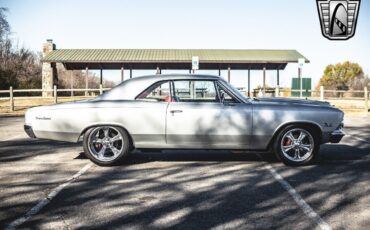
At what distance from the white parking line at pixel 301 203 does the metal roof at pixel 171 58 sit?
88.9 ft

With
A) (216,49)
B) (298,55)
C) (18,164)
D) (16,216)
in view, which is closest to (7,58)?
(216,49)

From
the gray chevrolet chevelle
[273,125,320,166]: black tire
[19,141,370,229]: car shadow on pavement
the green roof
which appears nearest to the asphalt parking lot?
[19,141,370,229]: car shadow on pavement

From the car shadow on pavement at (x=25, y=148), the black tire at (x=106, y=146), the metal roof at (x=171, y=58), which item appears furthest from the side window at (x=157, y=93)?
the metal roof at (x=171, y=58)

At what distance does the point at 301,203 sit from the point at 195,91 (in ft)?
9.05

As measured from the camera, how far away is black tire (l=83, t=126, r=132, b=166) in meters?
6.29

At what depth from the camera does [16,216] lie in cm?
382

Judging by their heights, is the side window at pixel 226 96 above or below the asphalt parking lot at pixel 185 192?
above

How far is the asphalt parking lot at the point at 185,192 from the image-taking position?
3719mm

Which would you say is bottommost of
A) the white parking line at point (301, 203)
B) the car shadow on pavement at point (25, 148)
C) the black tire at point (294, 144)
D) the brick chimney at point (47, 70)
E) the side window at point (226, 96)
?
the white parking line at point (301, 203)

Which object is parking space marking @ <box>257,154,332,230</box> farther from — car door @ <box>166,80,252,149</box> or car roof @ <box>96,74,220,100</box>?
car roof @ <box>96,74,220,100</box>

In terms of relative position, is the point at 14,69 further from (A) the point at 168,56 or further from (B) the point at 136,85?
(B) the point at 136,85

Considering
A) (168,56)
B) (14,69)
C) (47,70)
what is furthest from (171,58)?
(14,69)

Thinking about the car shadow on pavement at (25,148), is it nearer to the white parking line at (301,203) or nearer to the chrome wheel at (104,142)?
the chrome wheel at (104,142)

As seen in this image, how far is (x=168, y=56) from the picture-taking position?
110 ft
